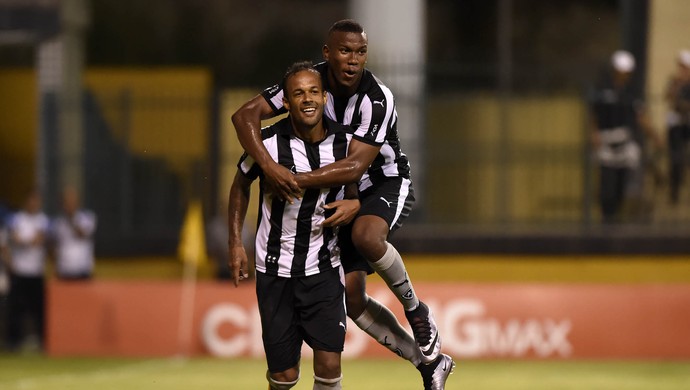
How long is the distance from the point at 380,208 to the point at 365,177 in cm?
29

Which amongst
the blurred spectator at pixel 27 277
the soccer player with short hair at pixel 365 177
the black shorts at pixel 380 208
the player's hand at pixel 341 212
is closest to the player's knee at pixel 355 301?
the soccer player with short hair at pixel 365 177

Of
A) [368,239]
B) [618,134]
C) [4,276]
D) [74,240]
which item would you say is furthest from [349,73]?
[4,276]

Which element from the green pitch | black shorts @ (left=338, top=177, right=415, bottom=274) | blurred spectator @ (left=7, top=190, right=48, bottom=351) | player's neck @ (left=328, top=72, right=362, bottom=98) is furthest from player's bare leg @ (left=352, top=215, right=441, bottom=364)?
blurred spectator @ (left=7, top=190, right=48, bottom=351)

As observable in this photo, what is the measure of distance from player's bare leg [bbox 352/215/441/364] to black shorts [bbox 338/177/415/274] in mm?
101

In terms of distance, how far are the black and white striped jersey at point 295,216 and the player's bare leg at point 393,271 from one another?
0.30m

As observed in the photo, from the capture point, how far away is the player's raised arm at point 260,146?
875 cm

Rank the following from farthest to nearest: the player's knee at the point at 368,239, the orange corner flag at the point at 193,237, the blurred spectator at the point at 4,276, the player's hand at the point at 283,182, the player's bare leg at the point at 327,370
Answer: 1. the blurred spectator at the point at 4,276
2. the orange corner flag at the point at 193,237
3. the player's knee at the point at 368,239
4. the player's bare leg at the point at 327,370
5. the player's hand at the point at 283,182

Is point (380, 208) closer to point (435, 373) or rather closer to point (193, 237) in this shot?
point (435, 373)

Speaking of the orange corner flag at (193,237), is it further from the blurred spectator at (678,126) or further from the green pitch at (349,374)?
the blurred spectator at (678,126)

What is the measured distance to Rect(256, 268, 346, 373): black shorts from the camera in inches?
353

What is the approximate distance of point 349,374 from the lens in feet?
51.6

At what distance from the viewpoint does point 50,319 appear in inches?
711

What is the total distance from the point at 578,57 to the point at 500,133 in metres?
21.4

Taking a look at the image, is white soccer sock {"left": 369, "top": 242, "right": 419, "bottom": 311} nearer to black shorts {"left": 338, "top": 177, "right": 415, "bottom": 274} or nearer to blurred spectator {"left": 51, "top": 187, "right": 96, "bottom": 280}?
black shorts {"left": 338, "top": 177, "right": 415, "bottom": 274}
